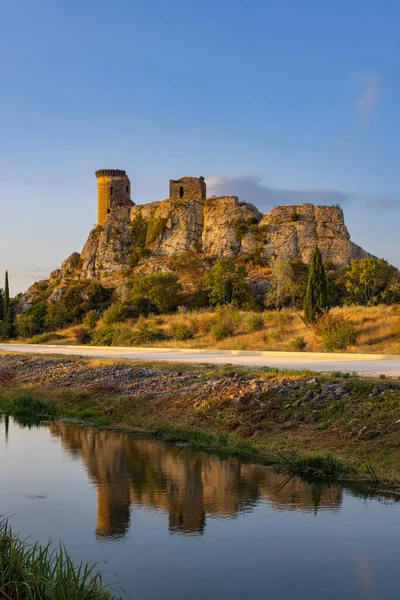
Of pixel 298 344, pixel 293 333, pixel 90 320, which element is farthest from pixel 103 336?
pixel 298 344

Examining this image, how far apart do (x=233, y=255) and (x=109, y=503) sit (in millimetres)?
67608

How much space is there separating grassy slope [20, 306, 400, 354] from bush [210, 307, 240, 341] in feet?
1.35

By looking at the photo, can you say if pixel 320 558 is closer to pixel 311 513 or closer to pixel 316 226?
pixel 311 513

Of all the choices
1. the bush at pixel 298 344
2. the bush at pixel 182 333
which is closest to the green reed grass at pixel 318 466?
the bush at pixel 298 344

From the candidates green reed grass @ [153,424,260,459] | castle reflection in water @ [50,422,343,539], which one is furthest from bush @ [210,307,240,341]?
castle reflection in water @ [50,422,343,539]

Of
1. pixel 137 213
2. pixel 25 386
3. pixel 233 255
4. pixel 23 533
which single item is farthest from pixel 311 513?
pixel 137 213

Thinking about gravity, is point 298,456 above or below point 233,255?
below

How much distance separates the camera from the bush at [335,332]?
33812mm

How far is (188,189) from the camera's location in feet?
288

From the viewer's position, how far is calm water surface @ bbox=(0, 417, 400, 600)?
732 cm

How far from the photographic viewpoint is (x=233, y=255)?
77.2 meters

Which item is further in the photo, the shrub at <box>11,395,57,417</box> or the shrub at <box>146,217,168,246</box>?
the shrub at <box>146,217,168,246</box>

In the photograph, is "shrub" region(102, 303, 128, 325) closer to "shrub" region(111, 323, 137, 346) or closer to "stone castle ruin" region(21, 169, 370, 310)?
"shrub" region(111, 323, 137, 346)

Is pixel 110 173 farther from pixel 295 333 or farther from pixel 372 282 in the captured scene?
pixel 295 333
